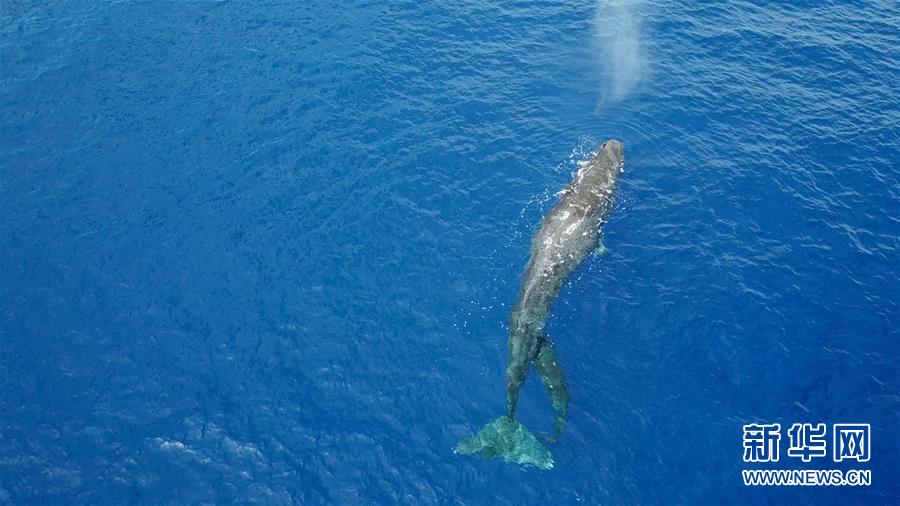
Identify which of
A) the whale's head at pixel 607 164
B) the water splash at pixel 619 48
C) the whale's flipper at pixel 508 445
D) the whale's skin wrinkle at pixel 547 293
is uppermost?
the water splash at pixel 619 48

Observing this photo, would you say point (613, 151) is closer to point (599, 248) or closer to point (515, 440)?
point (599, 248)

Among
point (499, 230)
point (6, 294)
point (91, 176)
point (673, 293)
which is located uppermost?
point (91, 176)

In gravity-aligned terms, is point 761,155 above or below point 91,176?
below

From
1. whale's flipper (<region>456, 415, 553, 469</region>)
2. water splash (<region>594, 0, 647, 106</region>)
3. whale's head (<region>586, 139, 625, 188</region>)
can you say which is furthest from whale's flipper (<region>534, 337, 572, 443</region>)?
water splash (<region>594, 0, 647, 106</region>)

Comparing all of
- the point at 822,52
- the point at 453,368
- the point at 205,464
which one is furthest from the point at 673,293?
the point at 822,52

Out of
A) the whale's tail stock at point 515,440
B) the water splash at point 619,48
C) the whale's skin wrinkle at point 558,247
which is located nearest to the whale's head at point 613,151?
the whale's skin wrinkle at point 558,247

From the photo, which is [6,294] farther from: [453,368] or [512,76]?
[512,76]

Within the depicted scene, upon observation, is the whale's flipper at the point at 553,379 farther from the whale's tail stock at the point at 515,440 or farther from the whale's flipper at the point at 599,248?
the whale's flipper at the point at 599,248
